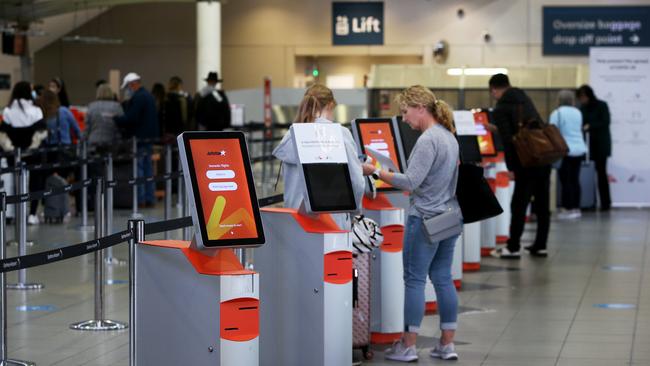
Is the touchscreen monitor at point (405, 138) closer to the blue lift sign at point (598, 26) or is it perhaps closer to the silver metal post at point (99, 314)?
the silver metal post at point (99, 314)

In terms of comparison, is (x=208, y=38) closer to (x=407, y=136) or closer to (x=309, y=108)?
(x=407, y=136)

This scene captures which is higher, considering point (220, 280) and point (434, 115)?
point (434, 115)

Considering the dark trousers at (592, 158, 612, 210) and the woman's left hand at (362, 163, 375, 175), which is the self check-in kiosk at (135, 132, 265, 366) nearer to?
the woman's left hand at (362, 163, 375, 175)

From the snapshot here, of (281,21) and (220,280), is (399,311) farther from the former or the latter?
(281,21)

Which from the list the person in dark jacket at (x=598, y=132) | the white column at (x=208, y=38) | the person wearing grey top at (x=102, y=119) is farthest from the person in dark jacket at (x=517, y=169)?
the white column at (x=208, y=38)

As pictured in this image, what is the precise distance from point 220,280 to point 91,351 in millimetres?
2457

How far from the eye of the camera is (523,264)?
11703 mm

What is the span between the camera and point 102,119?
16.1 metres

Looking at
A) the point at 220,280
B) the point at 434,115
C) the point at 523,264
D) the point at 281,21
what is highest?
the point at 281,21

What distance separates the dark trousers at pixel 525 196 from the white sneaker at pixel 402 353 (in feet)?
15.9

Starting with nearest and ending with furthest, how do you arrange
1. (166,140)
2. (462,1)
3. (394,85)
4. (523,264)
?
(523,264) → (166,140) → (394,85) → (462,1)

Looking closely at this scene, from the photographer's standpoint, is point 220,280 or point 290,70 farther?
point 290,70

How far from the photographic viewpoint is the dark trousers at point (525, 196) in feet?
38.9

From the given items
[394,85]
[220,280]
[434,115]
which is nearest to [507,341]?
[434,115]
